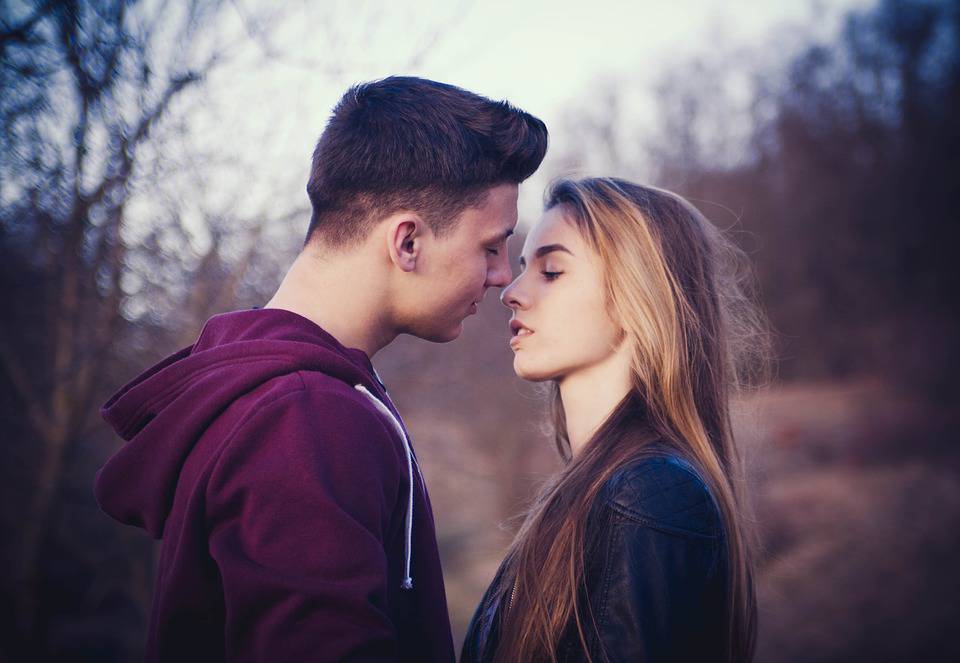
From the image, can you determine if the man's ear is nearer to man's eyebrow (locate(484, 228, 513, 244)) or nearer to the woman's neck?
man's eyebrow (locate(484, 228, 513, 244))

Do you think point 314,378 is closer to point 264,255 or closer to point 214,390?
point 214,390

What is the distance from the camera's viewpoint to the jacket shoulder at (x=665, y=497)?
5.89 ft

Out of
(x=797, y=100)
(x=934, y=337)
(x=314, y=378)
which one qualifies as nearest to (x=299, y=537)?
(x=314, y=378)

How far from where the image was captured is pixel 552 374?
2357mm

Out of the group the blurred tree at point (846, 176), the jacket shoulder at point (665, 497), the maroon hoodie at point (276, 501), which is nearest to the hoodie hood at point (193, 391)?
the maroon hoodie at point (276, 501)

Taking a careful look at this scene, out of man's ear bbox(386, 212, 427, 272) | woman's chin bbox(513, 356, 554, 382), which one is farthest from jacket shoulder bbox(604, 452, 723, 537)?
man's ear bbox(386, 212, 427, 272)

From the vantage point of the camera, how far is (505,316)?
10.1 meters

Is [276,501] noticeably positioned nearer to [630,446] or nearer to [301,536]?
[301,536]

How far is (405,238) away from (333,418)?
2.01 feet

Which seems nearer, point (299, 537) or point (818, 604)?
point (299, 537)

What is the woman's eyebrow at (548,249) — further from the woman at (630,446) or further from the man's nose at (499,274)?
the man's nose at (499,274)

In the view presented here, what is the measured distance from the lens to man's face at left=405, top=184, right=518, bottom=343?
76.2 inches

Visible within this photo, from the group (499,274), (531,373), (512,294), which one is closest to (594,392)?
(531,373)

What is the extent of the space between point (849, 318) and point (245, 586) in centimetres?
2347
